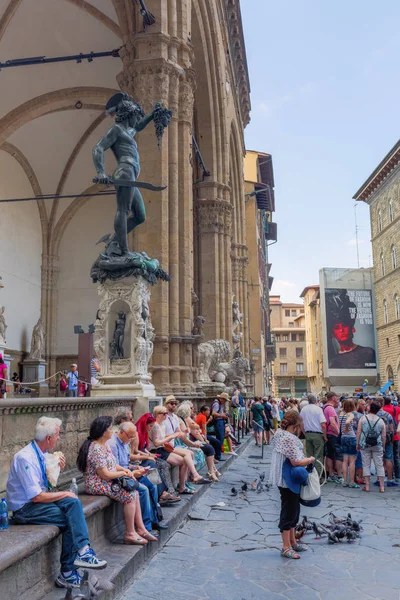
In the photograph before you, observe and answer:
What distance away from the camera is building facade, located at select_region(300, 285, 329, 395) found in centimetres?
7438

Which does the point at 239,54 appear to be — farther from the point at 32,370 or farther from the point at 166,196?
the point at 166,196

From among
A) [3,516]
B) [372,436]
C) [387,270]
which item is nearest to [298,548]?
[3,516]

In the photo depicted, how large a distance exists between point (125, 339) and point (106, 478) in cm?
380

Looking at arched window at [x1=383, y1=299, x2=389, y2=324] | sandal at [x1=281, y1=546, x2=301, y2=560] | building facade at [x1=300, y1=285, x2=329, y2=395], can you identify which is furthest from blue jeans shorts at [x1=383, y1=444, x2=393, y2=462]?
building facade at [x1=300, y1=285, x2=329, y2=395]

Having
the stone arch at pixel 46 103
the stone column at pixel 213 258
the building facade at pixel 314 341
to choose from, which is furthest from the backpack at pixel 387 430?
the building facade at pixel 314 341

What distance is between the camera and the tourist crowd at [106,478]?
12.5 ft

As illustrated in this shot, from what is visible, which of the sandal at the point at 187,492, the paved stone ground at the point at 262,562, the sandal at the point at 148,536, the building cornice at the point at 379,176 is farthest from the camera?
the building cornice at the point at 379,176

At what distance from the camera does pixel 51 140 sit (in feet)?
77.0

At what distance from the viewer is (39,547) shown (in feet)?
→ 11.5

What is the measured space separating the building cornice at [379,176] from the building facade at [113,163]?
1714 centimetres

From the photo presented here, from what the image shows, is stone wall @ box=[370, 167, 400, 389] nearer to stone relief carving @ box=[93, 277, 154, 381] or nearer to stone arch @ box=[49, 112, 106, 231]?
stone arch @ box=[49, 112, 106, 231]

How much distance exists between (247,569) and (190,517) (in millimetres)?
2088

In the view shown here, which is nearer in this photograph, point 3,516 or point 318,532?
point 3,516

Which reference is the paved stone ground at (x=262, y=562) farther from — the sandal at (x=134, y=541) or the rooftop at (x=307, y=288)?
the rooftop at (x=307, y=288)
